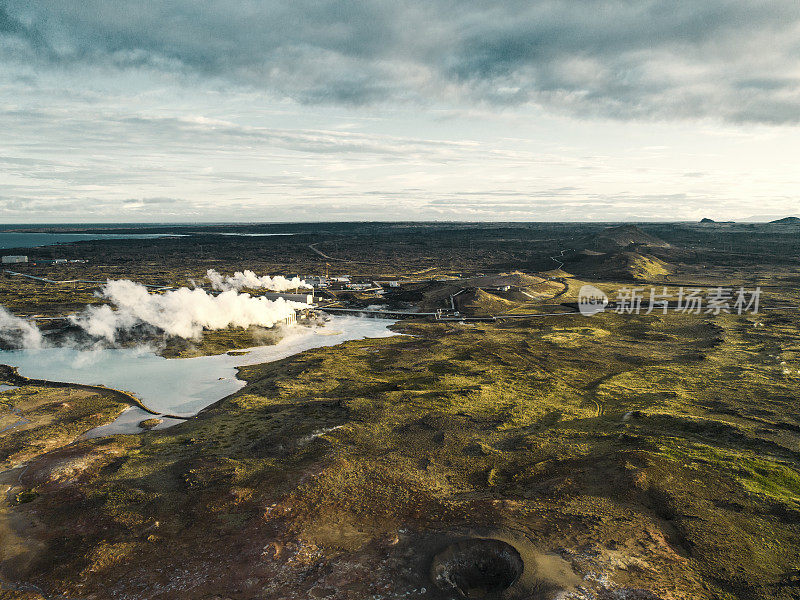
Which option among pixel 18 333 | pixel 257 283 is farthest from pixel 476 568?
pixel 257 283

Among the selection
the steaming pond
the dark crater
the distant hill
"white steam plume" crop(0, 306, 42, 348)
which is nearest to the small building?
the steaming pond

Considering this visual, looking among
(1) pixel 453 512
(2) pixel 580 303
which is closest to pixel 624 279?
(2) pixel 580 303

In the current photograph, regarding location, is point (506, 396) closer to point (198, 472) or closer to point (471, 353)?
point (471, 353)

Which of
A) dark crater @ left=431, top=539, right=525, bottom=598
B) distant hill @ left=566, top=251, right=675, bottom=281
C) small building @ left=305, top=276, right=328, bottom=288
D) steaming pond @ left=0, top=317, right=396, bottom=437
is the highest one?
distant hill @ left=566, top=251, right=675, bottom=281

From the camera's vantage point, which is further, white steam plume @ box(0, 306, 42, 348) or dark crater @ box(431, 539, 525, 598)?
white steam plume @ box(0, 306, 42, 348)

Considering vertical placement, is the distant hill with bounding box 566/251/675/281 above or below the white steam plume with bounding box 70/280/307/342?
above

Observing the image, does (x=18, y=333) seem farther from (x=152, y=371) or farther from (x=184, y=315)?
(x=152, y=371)

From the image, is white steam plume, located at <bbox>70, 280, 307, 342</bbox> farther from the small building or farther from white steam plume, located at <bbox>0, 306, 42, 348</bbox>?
the small building
